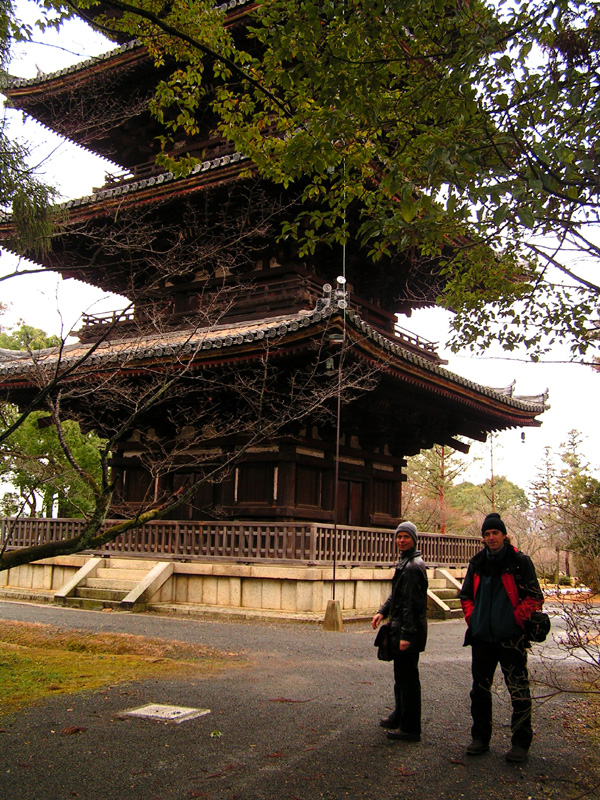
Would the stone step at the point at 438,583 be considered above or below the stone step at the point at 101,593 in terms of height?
above

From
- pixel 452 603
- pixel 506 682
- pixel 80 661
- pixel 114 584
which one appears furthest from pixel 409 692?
pixel 452 603

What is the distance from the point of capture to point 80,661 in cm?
881

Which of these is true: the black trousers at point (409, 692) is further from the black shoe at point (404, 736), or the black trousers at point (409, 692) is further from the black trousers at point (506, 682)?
the black trousers at point (506, 682)

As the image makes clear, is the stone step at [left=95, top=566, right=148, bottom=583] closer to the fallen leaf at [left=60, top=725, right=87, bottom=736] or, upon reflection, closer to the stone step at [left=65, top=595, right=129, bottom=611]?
the stone step at [left=65, top=595, right=129, bottom=611]

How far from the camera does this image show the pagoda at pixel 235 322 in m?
13.5

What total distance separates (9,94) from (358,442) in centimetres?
1228

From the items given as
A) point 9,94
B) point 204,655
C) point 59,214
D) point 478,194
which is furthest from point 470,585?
point 9,94

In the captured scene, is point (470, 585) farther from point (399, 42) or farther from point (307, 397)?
point (307, 397)

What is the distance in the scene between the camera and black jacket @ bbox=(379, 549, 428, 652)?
5.70 m

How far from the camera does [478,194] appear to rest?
194 inches

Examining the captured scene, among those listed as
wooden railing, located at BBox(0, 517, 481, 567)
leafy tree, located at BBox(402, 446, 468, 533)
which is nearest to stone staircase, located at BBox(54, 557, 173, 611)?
wooden railing, located at BBox(0, 517, 481, 567)

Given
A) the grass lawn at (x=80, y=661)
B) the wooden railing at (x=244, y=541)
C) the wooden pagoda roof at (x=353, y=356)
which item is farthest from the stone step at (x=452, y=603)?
the grass lawn at (x=80, y=661)

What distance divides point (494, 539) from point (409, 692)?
1481 millimetres

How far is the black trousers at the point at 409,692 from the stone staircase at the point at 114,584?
9264 mm
